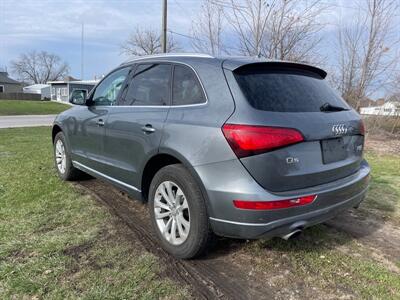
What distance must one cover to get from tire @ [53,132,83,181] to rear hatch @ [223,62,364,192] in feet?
11.2

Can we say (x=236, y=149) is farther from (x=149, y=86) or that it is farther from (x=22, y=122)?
(x=22, y=122)

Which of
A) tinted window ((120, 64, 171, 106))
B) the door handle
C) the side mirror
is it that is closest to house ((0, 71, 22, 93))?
the side mirror

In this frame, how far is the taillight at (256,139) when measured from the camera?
262 centimetres

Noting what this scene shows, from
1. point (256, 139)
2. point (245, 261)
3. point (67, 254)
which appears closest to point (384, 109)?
point (245, 261)

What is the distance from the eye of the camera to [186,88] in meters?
3.28

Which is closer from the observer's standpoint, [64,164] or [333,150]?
[333,150]

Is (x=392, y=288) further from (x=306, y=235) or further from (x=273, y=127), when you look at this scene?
(x=273, y=127)

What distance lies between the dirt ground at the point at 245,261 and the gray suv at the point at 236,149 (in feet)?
0.66

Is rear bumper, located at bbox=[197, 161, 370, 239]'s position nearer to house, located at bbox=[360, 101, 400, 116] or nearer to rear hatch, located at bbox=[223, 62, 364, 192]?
rear hatch, located at bbox=[223, 62, 364, 192]

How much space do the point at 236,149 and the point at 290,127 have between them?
439 mm

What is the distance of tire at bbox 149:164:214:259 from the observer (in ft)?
9.63

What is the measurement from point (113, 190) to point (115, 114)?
1.53 m

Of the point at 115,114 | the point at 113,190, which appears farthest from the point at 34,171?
the point at 115,114

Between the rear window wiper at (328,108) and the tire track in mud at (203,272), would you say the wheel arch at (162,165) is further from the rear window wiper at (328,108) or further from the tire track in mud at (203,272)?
the rear window wiper at (328,108)
